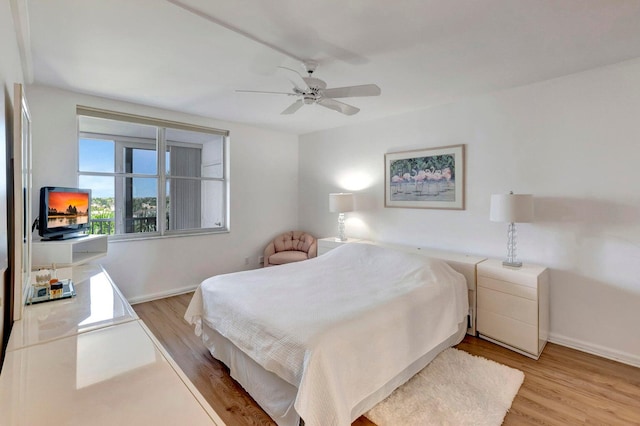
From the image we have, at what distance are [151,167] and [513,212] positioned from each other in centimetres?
435

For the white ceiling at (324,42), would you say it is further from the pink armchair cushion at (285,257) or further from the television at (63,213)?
the pink armchair cushion at (285,257)

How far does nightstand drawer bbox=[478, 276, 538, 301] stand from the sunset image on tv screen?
3.96m

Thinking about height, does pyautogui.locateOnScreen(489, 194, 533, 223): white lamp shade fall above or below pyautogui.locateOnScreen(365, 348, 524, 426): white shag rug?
above

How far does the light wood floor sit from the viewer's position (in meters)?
1.92

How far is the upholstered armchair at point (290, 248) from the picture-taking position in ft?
15.2

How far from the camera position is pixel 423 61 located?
2.52m

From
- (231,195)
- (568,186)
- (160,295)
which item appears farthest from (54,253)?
(568,186)

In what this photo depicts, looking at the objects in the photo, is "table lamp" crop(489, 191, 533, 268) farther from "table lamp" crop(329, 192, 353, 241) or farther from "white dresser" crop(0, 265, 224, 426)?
"white dresser" crop(0, 265, 224, 426)

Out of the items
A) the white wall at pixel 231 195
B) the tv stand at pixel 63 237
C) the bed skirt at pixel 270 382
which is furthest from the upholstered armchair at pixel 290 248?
the tv stand at pixel 63 237

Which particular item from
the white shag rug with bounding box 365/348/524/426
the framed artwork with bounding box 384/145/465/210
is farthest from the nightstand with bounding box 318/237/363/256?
the white shag rug with bounding box 365/348/524/426

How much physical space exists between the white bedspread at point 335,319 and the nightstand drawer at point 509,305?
212 millimetres

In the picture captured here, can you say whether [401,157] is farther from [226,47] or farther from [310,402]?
[310,402]

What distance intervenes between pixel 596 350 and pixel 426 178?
2283 millimetres

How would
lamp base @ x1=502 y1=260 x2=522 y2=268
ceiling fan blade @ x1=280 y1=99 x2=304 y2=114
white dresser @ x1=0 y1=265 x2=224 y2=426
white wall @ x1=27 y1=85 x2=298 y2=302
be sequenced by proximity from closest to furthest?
white dresser @ x1=0 y1=265 x2=224 y2=426 < ceiling fan blade @ x1=280 y1=99 x2=304 y2=114 < lamp base @ x1=502 y1=260 x2=522 y2=268 < white wall @ x1=27 y1=85 x2=298 y2=302
